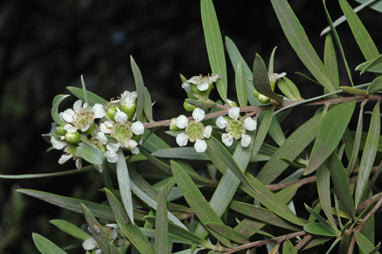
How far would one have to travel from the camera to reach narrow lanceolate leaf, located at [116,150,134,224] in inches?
18.5

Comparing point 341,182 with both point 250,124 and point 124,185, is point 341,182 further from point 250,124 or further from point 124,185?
point 124,185

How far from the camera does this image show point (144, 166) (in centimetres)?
79

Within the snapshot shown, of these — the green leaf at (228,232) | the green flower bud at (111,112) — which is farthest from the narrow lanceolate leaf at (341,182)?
the green flower bud at (111,112)

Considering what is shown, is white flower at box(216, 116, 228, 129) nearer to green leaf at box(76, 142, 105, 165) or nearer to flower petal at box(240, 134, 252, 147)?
flower petal at box(240, 134, 252, 147)

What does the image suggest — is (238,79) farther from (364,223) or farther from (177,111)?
(177,111)

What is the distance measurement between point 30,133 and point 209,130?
1.33 metres

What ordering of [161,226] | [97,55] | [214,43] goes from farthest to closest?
1. [97,55]
2. [214,43]
3. [161,226]

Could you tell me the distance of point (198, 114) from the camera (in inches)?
19.6

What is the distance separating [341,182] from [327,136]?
1.9 inches

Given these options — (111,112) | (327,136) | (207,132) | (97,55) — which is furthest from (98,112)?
(97,55)

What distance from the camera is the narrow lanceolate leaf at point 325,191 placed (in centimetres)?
48

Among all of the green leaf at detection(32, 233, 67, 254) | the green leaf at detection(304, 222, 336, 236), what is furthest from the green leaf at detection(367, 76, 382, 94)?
the green leaf at detection(32, 233, 67, 254)

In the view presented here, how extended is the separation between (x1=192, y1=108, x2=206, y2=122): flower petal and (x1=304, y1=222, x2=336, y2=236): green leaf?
0.15 m

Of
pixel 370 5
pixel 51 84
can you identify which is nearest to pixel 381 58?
pixel 370 5
